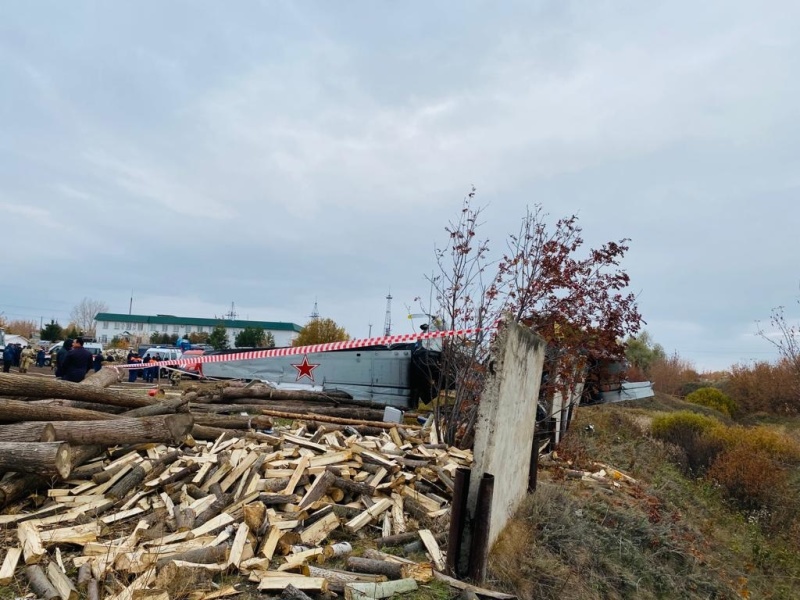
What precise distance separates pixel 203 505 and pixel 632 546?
433 centimetres

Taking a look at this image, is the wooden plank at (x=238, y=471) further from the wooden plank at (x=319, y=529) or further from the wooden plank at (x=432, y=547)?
the wooden plank at (x=432, y=547)

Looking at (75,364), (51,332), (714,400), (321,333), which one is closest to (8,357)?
(75,364)

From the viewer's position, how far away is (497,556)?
16.4 ft

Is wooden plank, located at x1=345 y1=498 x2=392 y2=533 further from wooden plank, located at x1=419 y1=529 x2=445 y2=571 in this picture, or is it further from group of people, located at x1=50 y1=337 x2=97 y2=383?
group of people, located at x1=50 y1=337 x2=97 y2=383

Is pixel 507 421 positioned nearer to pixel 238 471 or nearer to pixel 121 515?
pixel 238 471

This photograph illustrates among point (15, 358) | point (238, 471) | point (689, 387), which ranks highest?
point (689, 387)

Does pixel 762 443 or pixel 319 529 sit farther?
pixel 762 443

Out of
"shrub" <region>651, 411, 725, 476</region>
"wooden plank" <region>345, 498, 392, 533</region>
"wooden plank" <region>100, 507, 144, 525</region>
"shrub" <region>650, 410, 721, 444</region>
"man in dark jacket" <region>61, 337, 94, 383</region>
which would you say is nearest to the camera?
"wooden plank" <region>100, 507, 144, 525</region>

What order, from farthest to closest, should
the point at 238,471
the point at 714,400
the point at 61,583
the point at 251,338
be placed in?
the point at 251,338, the point at 714,400, the point at 238,471, the point at 61,583

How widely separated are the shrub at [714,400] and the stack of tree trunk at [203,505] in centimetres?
1883

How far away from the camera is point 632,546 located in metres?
6.13

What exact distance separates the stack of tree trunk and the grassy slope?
86cm

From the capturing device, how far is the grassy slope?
5078mm

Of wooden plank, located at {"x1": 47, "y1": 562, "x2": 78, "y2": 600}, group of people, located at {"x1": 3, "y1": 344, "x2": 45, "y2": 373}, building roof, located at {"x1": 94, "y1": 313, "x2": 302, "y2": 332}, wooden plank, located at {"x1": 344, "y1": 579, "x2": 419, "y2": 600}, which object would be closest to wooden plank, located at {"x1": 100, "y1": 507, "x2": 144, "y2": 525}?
wooden plank, located at {"x1": 47, "y1": 562, "x2": 78, "y2": 600}
